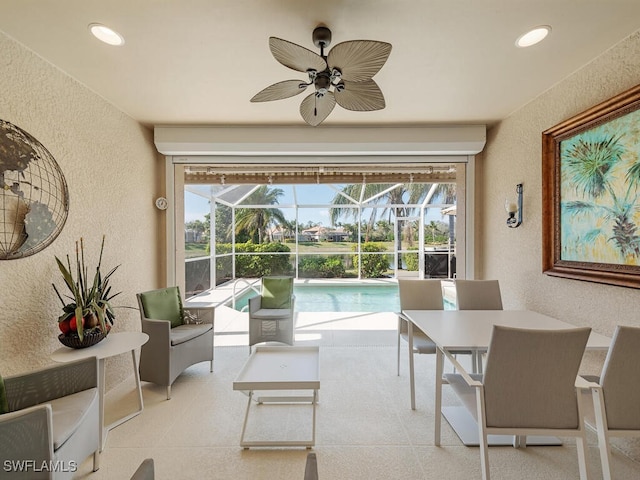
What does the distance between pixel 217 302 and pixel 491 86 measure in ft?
18.2

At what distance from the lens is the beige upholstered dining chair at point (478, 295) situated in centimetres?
271

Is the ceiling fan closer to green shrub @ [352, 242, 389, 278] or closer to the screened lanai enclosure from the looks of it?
the screened lanai enclosure

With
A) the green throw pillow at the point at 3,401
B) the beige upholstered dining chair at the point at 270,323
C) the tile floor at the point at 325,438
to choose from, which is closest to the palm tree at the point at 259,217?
the beige upholstered dining chair at the point at 270,323

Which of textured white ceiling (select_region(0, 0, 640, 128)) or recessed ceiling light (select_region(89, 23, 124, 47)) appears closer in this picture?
textured white ceiling (select_region(0, 0, 640, 128))

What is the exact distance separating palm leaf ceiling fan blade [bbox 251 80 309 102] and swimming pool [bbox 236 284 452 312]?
15.4 ft

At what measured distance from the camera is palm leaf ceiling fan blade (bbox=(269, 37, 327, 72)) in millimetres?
1336

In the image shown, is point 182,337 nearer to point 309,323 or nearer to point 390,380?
point 390,380

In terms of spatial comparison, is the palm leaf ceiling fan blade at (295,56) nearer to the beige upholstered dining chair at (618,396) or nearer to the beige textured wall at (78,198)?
the beige textured wall at (78,198)

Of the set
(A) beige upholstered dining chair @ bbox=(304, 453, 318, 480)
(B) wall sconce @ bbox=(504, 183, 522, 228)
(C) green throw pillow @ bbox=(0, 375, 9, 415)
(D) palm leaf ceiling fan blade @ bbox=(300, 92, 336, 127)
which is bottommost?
(C) green throw pillow @ bbox=(0, 375, 9, 415)

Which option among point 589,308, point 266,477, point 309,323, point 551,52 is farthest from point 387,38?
point 309,323

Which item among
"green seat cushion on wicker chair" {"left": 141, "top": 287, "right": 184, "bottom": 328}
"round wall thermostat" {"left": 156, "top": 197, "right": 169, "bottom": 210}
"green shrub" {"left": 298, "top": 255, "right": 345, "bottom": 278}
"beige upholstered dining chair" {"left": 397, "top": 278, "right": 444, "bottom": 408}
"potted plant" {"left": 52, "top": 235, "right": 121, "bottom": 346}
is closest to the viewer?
"potted plant" {"left": 52, "top": 235, "right": 121, "bottom": 346}

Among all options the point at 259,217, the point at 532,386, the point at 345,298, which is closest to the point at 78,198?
the point at 532,386

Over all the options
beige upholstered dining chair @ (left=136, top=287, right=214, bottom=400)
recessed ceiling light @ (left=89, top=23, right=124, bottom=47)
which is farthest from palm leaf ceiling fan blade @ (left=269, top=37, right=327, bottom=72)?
beige upholstered dining chair @ (left=136, top=287, right=214, bottom=400)

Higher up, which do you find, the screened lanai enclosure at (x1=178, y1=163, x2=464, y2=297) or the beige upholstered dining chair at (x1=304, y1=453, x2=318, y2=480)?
the screened lanai enclosure at (x1=178, y1=163, x2=464, y2=297)
